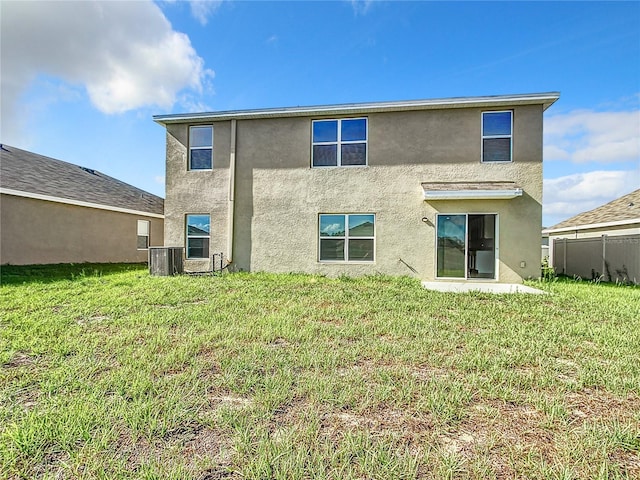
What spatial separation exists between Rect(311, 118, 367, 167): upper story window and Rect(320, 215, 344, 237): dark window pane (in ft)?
6.19

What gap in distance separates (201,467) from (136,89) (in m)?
15.4

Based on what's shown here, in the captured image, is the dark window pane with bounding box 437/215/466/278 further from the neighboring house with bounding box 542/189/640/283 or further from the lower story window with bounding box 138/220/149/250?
the lower story window with bounding box 138/220/149/250

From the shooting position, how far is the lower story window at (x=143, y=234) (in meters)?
18.5

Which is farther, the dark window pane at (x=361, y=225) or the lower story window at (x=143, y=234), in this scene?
the lower story window at (x=143, y=234)

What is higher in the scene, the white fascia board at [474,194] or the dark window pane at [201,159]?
the dark window pane at [201,159]

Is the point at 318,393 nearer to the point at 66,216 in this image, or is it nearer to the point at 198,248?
the point at 198,248

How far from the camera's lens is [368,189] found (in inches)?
438

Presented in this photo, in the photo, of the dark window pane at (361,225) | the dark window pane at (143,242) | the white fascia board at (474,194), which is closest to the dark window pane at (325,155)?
the dark window pane at (361,225)

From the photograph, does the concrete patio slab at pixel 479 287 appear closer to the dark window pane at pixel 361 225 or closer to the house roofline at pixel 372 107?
the dark window pane at pixel 361 225

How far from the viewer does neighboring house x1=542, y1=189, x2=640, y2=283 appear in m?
11.2

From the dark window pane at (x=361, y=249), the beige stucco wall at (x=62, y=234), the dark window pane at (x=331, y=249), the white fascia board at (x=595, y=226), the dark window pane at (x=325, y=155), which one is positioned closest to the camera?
the dark window pane at (x=361, y=249)

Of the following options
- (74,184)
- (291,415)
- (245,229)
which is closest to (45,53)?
(74,184)

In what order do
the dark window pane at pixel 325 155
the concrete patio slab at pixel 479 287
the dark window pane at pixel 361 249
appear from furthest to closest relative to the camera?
the dark window pane at pixel 325 155
the dark window pane at pixel 361 249
the concrete patio slab at pixel 479 287

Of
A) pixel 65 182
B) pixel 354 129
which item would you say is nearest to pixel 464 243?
pixel 354 129
